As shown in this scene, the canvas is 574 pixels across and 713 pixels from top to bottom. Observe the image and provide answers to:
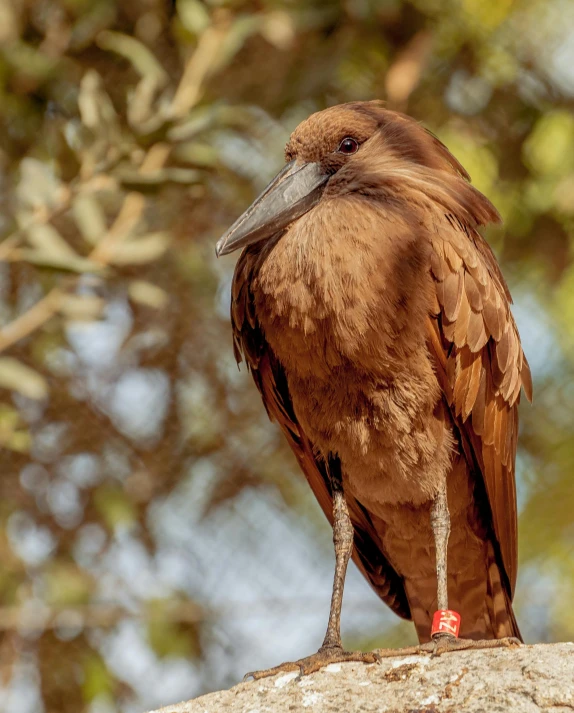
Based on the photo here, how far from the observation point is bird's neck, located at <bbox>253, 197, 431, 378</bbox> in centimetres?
281

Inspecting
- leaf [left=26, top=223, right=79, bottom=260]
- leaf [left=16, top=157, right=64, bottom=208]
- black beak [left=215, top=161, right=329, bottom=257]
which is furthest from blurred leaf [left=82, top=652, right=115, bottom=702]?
black beak [left=215, top=161, right=329, bottom=257]

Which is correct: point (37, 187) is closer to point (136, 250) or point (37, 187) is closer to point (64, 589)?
point (136, 250)

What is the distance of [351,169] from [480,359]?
25.5 inches

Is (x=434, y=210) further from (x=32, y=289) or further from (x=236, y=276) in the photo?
(x=32, y=289)

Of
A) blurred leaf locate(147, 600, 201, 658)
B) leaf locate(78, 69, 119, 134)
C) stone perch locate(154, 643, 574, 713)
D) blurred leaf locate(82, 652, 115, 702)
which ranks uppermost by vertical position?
leaf locate(78, 69, 119, 134)

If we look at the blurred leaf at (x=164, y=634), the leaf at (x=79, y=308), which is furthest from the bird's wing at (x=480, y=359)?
the blurred leaf at (x=164, y=634)

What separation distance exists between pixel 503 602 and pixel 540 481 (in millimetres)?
1348

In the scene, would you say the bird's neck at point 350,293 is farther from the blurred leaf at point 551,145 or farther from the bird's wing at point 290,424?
the blurred leaf at point 551,145

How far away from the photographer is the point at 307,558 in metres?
5.08

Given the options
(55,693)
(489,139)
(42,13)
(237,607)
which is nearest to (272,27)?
(42,13)

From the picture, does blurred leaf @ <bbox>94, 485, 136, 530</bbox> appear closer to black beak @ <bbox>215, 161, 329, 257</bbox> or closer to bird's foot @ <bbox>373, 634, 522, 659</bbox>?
black beak @ <bbox>215, 161, 329, 257</bbox>

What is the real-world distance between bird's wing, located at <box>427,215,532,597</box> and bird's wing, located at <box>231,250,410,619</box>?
1.36ft

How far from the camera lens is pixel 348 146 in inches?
125

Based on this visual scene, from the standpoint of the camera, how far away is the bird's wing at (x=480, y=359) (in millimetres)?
2906
